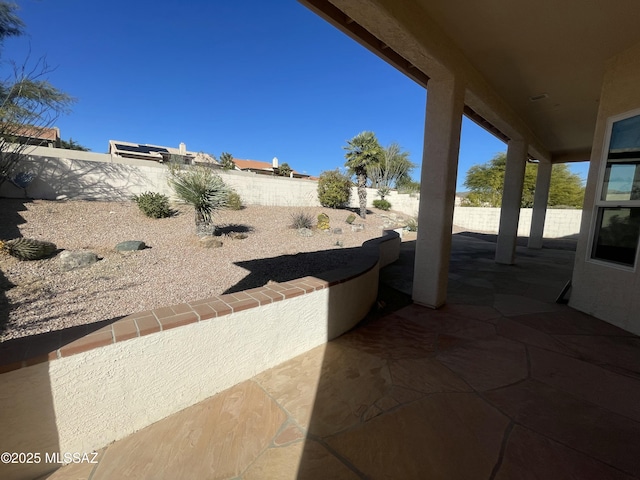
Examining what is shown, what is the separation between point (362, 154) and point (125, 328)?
50.5ft

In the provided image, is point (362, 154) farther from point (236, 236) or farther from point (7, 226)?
point (7, 226)

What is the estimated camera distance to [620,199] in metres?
3.33

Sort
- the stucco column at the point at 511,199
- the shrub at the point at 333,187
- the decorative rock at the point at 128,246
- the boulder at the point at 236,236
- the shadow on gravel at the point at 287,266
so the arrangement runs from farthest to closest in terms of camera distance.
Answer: the shrub at the point at 333,187 → the boulder at the point at 236,236 → the decorative rock at the point at 128,246 → the stucco column at the point at 511,199 → the shadow on gravel at the point at 287,266

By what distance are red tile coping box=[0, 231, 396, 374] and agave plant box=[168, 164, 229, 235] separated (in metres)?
6.72

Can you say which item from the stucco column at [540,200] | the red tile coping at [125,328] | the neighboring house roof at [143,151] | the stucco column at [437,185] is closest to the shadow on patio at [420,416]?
the red tile coping at [125,328]

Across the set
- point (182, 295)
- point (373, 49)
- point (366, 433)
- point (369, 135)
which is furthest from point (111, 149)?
point (366, 433)

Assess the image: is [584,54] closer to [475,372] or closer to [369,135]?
[475,372]

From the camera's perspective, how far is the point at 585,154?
8094 millimetres

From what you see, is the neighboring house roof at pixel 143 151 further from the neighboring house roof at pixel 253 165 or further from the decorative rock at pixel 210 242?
the decorative rock at pixel 210 242

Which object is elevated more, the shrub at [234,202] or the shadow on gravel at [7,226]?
the shrub at [234,202]

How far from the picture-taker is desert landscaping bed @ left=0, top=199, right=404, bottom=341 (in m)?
3.67

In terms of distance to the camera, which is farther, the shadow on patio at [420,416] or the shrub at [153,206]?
the shrub at [153,206]

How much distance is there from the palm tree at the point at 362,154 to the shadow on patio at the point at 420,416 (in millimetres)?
13692

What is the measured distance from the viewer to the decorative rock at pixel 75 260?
5.11 meters
